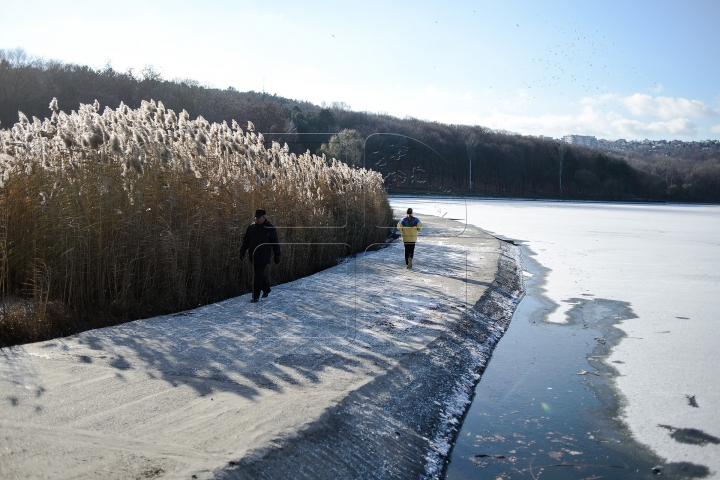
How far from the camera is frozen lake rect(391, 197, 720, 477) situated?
5.57 metres

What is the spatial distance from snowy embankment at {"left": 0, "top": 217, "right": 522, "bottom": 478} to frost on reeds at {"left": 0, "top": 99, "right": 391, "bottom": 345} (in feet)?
2.62

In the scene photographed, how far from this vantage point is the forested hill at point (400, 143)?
108 feet

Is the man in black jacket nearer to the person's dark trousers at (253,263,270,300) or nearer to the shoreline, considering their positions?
the person's dark trousers at (253,263,270,300)

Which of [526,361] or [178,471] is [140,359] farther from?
[526,361]

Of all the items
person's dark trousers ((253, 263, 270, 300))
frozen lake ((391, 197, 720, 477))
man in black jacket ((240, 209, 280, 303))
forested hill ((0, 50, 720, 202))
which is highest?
forested hill ((0, 50, 720, 202))

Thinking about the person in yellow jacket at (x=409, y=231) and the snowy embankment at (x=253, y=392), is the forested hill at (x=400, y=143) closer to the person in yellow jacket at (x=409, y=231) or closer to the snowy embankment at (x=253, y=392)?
the person in yellow jacket at (x=409, y=231)

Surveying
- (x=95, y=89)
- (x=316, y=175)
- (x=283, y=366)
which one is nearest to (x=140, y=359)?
(x=283, y=366)

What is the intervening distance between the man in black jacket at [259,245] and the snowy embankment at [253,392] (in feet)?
1.21

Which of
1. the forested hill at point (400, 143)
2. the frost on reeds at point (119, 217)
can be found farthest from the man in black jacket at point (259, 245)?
the forested hill at point (400, 143)

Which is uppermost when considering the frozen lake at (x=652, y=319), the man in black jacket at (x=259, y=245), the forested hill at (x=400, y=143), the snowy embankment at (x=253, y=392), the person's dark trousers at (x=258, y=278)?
the forested hill at (x=400, y=143)

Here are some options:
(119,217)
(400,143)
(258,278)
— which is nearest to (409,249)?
(258,278)

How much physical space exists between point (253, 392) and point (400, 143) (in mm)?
21859

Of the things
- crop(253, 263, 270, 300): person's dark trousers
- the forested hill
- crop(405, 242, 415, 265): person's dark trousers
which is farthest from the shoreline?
the forested hill

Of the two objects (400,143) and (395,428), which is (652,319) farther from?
(400,143)
